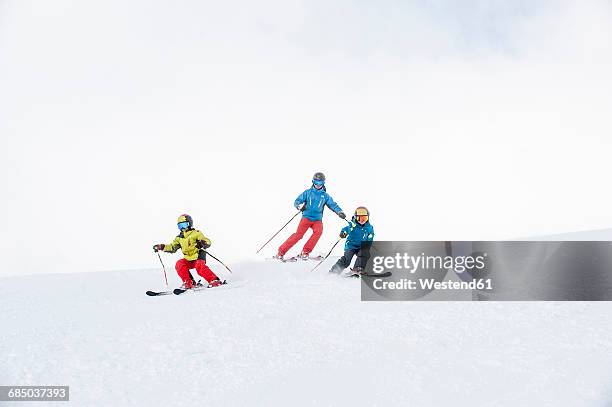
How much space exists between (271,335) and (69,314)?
2.79 metres

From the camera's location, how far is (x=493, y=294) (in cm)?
622

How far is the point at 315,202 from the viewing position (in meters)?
10.3

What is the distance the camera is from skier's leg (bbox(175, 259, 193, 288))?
8133 millimetres

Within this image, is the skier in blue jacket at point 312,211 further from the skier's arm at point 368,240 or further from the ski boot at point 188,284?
the ski boot at point 188,284

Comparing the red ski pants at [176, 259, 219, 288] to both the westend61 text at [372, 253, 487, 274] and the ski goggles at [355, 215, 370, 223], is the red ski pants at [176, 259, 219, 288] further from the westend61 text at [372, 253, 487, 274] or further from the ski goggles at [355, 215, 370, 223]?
the westend61 text at [372, 253, 487, 274]

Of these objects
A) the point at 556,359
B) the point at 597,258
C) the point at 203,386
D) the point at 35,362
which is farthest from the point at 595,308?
the point at 35,362

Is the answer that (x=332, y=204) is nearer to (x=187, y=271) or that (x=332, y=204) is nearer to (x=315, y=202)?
(x=315, y=202)

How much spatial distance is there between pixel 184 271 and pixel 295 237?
280 cm

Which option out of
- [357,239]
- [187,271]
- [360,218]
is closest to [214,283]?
[187,271]

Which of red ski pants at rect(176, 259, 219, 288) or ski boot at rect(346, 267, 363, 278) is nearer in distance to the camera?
ski boot at rect(346, 267, 363, 278)

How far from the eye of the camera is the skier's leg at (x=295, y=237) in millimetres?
10266

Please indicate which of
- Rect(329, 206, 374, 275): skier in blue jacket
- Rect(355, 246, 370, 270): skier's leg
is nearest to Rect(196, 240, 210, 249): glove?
Rect(329, 206, 374, 275): skier in blue jacket

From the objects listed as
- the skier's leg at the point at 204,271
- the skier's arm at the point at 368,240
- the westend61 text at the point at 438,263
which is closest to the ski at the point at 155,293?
the skier's leg at the point at 204,271

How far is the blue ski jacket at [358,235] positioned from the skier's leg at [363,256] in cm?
9
